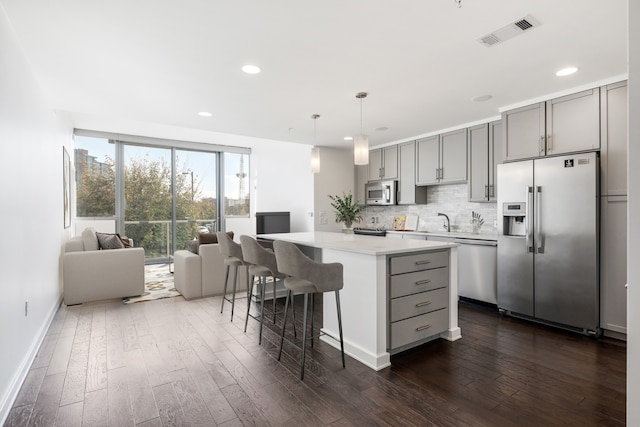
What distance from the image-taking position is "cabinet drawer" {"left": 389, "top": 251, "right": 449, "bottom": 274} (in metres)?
2.61

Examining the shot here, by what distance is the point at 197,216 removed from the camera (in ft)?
24.1

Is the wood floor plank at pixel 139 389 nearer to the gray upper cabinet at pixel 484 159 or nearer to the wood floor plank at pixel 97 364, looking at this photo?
the wood floor plank at pixel 97 364

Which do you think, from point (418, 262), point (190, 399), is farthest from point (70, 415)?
point (418, 262)

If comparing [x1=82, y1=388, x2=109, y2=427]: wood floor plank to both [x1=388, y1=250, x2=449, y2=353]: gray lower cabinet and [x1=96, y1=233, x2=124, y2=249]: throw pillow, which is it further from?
[x1=96, y1=233, x2=124, y2=249]: throw pillow

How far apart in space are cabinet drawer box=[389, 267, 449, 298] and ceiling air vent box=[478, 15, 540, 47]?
183 cm

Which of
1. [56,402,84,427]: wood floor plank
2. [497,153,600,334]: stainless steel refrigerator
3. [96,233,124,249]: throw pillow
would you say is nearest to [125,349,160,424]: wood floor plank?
[56,402,84,427]: wood floor plank

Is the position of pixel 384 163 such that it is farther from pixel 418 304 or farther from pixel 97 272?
pixel 97 272

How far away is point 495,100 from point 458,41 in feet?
5.26

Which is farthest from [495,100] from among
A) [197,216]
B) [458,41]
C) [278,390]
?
[197,216]

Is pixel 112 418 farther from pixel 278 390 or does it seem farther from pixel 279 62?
pixel 279 62

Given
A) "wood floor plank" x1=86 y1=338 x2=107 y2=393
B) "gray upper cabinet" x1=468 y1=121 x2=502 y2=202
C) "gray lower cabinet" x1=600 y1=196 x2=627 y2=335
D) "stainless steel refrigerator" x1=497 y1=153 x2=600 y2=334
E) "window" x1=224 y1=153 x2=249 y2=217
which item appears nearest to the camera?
"wood floor plank" x1=86 y1=338 x2=107 y2=393

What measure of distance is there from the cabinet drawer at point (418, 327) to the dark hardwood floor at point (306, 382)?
137 mm

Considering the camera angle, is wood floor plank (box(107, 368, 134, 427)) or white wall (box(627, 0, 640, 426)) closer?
white wall (box(627, 0, 640, 426))

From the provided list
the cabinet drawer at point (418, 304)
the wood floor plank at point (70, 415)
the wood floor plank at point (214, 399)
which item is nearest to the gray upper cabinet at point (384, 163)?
the cabinet drawer at point (418, 304)
